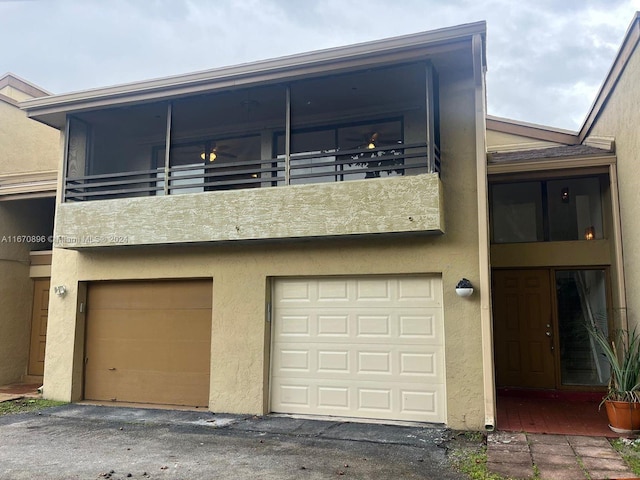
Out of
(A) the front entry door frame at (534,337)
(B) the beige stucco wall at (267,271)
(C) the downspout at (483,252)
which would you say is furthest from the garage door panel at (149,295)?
(A) the front entry door frame at (534,337)

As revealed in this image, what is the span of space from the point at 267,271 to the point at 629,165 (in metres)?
5.76

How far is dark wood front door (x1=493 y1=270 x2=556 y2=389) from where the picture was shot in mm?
8805

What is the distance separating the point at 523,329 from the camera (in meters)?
8.98

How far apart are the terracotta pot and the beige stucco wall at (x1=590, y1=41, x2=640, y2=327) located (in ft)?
5.14

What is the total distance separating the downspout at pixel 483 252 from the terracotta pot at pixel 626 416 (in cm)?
146

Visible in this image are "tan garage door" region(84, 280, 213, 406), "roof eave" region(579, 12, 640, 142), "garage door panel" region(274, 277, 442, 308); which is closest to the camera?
"roof eave" region(579, 12, 640, 142)

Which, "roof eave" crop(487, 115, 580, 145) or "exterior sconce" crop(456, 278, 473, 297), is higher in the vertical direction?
"roof eave" crop(487, 115, 580, 145)

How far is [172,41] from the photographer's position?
2680 cm

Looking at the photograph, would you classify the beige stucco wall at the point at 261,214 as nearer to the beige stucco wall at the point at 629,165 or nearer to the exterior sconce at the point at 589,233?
the beige stucco wall at the point at 629,165

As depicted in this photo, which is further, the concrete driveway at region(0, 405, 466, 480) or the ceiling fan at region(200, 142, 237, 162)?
the ceiling fan at region(200, 142, 237, 162)

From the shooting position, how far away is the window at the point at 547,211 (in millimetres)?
8982

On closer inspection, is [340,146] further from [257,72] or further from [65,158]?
[65,158]

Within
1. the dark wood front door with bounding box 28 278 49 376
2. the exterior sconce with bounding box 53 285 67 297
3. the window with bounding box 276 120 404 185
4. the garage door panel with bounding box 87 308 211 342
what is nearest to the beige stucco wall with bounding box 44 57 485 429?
the exterior sconce with bounding box 53 285 67 297

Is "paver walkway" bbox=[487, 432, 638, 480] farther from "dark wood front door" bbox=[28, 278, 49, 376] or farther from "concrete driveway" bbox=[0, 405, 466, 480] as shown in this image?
"dark wood front door" bbox=[28, 278, 49, 376]
